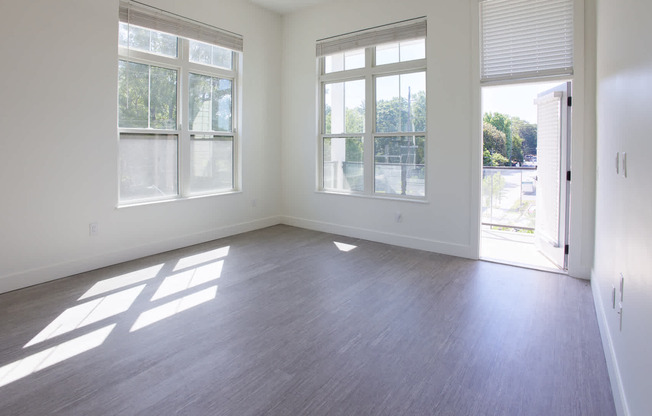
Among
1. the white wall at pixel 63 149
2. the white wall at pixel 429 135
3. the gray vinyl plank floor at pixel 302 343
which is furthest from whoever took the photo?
the white wall at pixel 429 135

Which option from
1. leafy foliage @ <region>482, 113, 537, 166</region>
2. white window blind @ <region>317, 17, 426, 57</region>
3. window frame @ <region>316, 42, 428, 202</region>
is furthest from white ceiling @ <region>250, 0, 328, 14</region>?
leafy foliage @ <region>482, 113, 537, 166</region>

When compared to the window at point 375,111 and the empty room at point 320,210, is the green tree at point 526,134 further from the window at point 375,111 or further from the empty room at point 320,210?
the window at point 375,111

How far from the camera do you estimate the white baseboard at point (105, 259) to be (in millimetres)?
3414

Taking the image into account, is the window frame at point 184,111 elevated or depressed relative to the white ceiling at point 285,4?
depressed

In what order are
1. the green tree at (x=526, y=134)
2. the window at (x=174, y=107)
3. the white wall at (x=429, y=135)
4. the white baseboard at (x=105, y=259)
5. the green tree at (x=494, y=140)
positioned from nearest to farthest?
the white baseboard at (x=105, y=259) < the window at (x=174, y=107) < the white wall at (x=429, y=135) < the green tree at (x=526, y=134) < the green tree at (x=494, y=140)

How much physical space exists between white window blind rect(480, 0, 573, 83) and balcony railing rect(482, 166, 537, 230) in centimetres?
251

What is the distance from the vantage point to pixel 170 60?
4.59 metres

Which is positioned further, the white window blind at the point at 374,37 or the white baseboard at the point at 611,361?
the white window blind at the point at 374,37

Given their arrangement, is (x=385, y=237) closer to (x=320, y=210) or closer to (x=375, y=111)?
(x=320, y=210)

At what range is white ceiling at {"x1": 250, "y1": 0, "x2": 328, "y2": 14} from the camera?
543 centimetres

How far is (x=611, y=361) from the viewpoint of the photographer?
2.13 meters

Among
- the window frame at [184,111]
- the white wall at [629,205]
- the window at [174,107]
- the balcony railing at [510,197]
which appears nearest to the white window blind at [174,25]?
the window at [174,107]

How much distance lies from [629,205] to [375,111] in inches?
147

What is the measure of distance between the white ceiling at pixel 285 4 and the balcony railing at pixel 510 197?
3.73m
